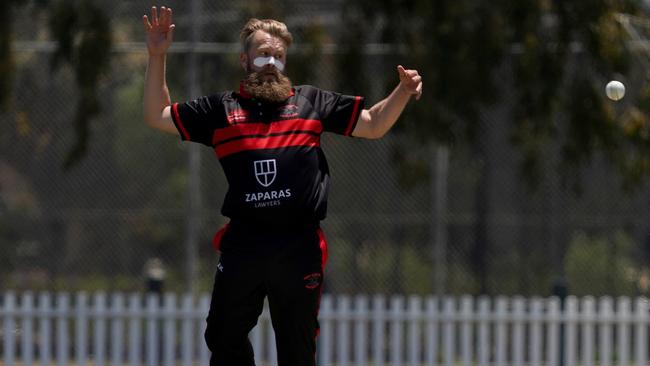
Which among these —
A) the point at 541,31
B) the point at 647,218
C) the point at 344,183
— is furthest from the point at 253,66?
the point at 647,218

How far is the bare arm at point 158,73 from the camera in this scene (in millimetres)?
4535

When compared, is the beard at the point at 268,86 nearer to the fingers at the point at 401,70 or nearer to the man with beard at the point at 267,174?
the man with beard at the point at 267,174

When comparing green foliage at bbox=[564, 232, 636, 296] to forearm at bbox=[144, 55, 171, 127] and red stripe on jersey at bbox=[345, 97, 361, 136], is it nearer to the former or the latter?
red stripe on jersey at bbox=[345, 97, 361, 136]

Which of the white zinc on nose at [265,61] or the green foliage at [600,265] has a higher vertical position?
the white zinc on nose at [265,61]

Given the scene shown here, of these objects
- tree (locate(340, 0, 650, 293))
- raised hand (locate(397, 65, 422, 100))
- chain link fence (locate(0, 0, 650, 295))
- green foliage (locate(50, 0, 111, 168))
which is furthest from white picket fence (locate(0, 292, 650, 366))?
raised hand (locate(397, 65, 422, 100))

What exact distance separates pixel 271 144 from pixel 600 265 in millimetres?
7225

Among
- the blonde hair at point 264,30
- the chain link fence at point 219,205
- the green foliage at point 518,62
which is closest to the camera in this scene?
the blonde hair at point 264,30

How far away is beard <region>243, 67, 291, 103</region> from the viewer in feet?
14.6

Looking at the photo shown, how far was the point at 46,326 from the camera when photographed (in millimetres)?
8836

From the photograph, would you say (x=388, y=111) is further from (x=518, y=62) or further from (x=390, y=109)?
(x=518, y=62)

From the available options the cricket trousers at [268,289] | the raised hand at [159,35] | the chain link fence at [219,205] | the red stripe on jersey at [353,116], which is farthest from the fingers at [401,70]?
the chain link fence at [219,205]

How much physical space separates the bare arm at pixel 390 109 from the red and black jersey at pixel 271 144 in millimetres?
43

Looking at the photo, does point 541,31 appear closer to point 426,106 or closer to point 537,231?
point 426,106

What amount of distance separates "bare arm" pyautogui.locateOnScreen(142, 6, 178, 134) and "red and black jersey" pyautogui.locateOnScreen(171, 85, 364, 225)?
0.16 ft
